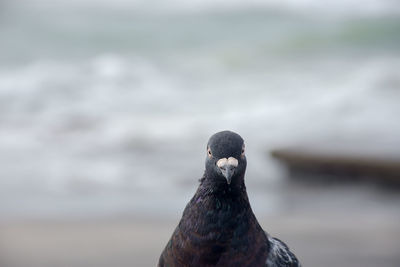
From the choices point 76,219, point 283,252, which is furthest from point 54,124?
point 283,252

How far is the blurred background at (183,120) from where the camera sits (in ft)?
24.9

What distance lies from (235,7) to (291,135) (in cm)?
819

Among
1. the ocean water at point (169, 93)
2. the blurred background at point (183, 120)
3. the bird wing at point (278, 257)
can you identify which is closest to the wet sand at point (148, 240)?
the blurred background at point (183, 120)

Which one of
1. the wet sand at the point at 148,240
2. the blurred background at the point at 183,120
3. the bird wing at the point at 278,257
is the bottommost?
the bird wing at the point at 278,257

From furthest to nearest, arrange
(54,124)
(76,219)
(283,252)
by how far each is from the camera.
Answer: (54,124)
(76,219)
(283,252)

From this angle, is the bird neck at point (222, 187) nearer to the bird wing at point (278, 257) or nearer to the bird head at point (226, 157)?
the bird head at point (226, 157)

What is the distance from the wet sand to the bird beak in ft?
10.6

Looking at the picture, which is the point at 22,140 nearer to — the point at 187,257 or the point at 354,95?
the point at 354,95

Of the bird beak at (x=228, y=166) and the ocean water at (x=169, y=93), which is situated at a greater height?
the ocean water at (x=169, y=93)

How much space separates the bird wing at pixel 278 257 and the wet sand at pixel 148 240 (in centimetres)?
262

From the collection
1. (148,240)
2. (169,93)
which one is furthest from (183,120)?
(148,240)

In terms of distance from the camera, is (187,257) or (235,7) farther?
(235,7)

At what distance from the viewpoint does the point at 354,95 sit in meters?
14.7

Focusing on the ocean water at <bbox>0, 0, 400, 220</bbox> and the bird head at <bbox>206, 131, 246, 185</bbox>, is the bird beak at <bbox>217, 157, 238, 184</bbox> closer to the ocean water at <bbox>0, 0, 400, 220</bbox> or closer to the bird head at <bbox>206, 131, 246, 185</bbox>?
the bird head at <bbox>206, 131, 246, 185</bbox>
